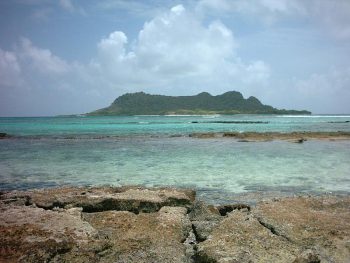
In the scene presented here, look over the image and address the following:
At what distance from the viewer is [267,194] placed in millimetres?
14320

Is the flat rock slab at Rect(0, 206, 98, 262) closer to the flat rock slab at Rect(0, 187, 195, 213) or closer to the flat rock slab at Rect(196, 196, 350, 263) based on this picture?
the flat rock slab at Rect(0, 187, 195, 213)

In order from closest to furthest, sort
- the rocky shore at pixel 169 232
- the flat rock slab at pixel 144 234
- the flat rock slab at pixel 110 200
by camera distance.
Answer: the rocky shore at pixel 169 232, the flat rock slab at pixel 144 234, the flat rock slab at pixel 110 200

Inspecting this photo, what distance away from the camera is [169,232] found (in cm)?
840

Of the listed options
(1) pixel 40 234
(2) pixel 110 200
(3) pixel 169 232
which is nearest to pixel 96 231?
(1) pixel 40 234

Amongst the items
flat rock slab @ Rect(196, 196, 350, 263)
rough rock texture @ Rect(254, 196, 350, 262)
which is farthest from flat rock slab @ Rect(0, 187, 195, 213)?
rough rock texture @ Rect(254, 196, 350, 262)

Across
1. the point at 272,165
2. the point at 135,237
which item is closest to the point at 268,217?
the point at 135,237

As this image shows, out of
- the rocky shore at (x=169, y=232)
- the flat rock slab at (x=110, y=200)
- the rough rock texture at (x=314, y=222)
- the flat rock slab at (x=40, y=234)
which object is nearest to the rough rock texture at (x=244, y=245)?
the rocky shore at (x=169, y=232)

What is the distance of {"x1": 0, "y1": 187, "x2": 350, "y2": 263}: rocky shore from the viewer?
7098 millimetres

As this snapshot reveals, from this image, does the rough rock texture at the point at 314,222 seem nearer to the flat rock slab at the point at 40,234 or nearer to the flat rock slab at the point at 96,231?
the flat rock slab at the point at 96,231

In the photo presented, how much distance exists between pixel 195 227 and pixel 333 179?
11.3m

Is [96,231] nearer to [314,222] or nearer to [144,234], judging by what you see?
[144,234]

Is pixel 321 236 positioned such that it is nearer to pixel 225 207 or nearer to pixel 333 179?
pixel 225 207

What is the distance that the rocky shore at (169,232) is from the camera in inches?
279

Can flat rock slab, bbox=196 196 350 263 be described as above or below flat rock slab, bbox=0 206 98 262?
below
